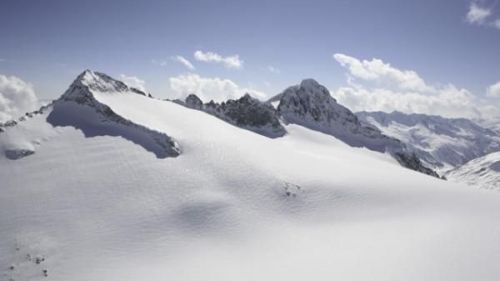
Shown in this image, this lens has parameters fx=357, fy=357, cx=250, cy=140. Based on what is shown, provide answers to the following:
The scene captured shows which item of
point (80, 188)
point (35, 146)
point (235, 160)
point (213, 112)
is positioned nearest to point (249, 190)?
point (235, 160)

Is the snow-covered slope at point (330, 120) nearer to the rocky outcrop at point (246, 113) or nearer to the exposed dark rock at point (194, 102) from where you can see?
the rocky outcrop at point (246, 113)

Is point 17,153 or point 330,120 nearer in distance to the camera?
point 17,153

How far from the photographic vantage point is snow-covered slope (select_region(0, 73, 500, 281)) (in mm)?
31625

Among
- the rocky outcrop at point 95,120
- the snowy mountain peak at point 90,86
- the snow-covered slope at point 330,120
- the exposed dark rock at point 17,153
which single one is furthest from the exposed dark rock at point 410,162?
the exposed dark rock at point 17,153

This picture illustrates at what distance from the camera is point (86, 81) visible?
2625 inches

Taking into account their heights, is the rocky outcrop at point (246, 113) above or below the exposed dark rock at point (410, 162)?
above

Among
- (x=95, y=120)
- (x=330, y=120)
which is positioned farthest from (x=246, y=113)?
(x=95, y=120)

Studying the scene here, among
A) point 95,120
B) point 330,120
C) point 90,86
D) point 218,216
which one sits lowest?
point 218,216

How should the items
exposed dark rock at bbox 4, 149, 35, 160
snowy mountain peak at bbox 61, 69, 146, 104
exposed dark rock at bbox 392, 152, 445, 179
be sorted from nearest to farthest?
exposed dark rock at bbox 4, 149, 35, 160
snowy mountain peak at bbox 61, 69, 146, 104
exposed dark rock at bbox 392, 152, 445, 179

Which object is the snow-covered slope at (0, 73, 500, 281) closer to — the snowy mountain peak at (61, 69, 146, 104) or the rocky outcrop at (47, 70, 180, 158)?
the rocky outcrop at (47, 70, 180, 158)

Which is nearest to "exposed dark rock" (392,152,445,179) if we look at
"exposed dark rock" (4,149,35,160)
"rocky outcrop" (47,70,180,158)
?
"rocky outcrop" (47,70,180,158)

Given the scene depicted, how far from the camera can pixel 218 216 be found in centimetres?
4047

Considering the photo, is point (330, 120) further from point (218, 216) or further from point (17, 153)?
point (17, 153)

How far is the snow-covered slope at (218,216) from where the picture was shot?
31.6 m
